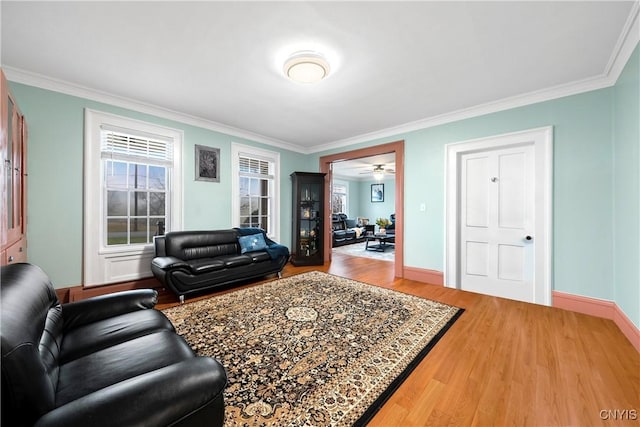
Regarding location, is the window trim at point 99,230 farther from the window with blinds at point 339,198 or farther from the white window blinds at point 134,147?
the window with blinds at point 339,198

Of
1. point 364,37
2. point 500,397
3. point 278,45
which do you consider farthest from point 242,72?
point 500,397

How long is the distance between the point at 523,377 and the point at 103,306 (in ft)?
10.0

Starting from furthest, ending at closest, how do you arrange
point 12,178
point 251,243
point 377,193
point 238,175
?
point 377,193 → point 238,175 → point 251,243 → point 12,178

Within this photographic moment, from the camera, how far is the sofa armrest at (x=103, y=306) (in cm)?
163

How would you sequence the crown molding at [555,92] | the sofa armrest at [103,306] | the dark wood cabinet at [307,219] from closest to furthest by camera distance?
the sofa armrest at [103,306] → the crown molding at [555,92] → the dark wood cabinet at [307,219]

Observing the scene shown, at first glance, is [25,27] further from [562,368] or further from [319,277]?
[562,368]

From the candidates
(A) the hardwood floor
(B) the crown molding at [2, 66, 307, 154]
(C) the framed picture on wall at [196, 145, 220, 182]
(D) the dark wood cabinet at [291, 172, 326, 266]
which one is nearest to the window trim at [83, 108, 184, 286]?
(B) the crown molding at [2, 66, 307, 154]

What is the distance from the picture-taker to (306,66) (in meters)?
2.37

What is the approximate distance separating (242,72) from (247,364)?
2.82m

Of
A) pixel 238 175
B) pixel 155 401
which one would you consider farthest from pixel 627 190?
pixel 238 175

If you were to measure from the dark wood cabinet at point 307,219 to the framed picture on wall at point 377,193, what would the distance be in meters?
5.60

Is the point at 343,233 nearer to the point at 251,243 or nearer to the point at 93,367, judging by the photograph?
the point at 251,243

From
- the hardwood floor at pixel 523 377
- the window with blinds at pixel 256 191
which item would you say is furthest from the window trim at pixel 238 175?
the hardwood floor at pixel 523 377

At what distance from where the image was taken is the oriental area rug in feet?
4.92
